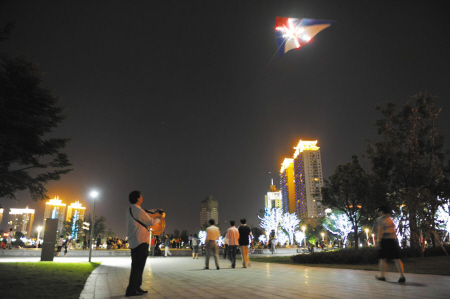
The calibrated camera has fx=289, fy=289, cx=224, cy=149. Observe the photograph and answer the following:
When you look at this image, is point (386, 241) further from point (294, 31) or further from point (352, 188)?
point (352, 188)

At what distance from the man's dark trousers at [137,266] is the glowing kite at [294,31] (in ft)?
43.7

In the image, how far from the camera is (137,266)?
5.55 m

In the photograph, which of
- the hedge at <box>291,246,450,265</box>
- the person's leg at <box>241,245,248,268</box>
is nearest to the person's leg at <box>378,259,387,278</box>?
the person's leg at <box>241,245,248,268</box>

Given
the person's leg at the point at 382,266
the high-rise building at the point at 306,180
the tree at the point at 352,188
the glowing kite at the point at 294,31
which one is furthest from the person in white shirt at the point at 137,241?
the high-rise building at the point at 306,180

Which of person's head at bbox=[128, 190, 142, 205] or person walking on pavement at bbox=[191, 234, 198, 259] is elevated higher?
person's head at bbox=[128, 190, 142, 205]

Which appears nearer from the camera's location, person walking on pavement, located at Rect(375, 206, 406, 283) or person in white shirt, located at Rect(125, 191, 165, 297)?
person in white shirt, located at Rect(125, 191, 165, 297)

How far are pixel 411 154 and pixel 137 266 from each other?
63.6 ft

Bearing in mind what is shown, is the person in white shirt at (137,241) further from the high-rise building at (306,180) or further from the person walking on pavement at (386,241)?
the high-rise building at (306,180)

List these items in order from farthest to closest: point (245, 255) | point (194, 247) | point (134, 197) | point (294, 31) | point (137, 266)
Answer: point (194, 247)
point (294, 31)
point (245, 255)
point (134, 197)
point (137, 266)

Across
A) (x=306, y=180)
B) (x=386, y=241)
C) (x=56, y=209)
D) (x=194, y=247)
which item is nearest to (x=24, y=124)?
(x=194, y=247)

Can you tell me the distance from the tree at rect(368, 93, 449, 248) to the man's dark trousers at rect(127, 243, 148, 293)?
17.2m

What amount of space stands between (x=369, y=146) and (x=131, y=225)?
65.0ft

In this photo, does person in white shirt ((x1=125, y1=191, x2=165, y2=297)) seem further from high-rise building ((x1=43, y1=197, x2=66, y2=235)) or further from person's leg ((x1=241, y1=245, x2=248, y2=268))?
high-rise building ((x1=43, y1=197, x2=66, y2=235))

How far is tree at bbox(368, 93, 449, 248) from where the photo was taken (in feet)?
61.3
